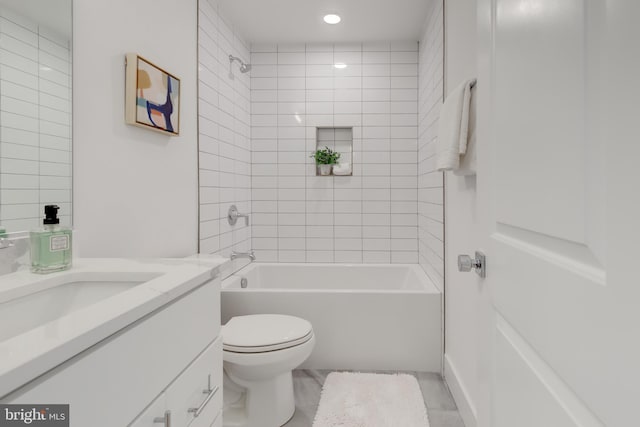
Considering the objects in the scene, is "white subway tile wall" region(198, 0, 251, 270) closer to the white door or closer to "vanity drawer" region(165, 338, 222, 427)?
"vanity drawer" region(165, 338, 222, 427)

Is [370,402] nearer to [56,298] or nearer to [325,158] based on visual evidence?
[56,298]

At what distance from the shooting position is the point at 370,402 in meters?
1.95

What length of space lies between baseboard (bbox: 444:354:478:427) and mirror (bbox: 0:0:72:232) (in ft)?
5.88

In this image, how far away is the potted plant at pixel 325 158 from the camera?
3.21 meters

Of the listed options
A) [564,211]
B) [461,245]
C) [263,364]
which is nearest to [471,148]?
[461,245]

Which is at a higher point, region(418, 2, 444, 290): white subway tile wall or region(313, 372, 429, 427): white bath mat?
region(418, 2, 444, 290): white subway tile wall

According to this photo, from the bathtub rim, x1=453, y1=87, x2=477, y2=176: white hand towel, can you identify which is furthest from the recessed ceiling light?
the bathtub rim

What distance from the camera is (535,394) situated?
654mm

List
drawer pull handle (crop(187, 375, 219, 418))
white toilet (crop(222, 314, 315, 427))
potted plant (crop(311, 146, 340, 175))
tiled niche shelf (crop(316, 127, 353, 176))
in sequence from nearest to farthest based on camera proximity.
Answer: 1. drawer pull handle (crop(187, 375, 219, 418))
2. white toilet (crop(222, 314, 315, 427))
3. potted plant (crop(311, 146, 340, 175))
4. tiled niche shelf (crop(316, 127, 353, 176))

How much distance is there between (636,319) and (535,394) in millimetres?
325

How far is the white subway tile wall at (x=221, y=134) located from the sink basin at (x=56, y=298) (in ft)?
4.25

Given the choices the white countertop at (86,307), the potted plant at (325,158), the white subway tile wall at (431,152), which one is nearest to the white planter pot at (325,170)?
the potted plant at (325,158)

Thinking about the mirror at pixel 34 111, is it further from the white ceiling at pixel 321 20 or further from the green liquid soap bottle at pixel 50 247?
the white ceiling at pixel 321 20

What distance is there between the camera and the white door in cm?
43
